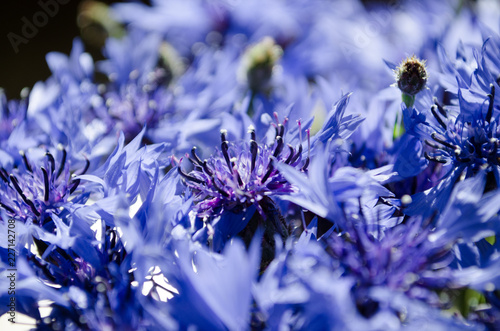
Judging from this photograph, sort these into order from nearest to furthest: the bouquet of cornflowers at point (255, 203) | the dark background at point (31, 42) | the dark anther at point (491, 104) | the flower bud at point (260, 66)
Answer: the bouquet of cornflowers at point (255, 203), the dark anther at point (491, 104), the flower bud at point (260, 66), the dark background at point (31, 42)

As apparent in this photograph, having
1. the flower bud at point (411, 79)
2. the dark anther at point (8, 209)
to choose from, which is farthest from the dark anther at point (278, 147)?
the dark anther at point (8, 209)

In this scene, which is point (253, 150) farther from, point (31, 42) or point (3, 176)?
point (31, 42)

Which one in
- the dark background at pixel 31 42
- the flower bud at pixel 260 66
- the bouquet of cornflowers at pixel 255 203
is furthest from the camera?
the dark background at pixel 31 42

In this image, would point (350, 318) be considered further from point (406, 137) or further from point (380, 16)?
point (380, 16)

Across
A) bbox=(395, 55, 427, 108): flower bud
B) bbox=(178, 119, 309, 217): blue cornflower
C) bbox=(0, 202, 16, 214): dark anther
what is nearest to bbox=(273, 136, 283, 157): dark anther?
bbox=(178, 119, 309, 217): blue cornflower

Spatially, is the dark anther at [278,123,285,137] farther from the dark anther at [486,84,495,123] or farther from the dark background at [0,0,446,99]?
the dark background at [0,0,446,99]

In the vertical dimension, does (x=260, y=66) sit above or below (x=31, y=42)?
above

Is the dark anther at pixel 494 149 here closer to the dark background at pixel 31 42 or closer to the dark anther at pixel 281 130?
the dark anther at pixel 281 130

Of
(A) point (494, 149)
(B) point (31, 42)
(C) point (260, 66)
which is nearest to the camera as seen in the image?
(A) point (494, 149)

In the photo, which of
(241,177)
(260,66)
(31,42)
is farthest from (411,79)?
(31,42)

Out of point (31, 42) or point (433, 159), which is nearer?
point (433, 159)
